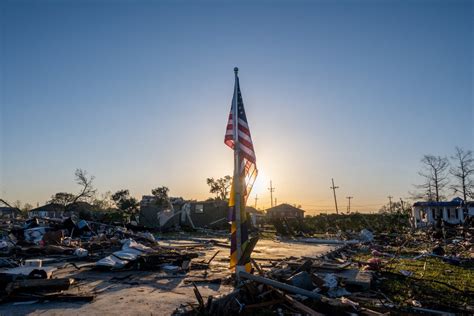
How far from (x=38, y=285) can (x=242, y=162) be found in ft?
17.3

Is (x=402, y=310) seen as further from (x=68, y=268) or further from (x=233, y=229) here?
(x=68, y=268)

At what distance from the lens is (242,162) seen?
28.7 feet

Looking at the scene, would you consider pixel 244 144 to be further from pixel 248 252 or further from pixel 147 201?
pixel 147 201

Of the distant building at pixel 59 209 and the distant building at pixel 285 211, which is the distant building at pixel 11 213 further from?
the distant building at pixel 285 211

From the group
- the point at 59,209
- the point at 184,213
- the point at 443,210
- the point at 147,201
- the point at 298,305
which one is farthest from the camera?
the point at 59,209

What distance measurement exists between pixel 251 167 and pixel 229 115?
1588mm

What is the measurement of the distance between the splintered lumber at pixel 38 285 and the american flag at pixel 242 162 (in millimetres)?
3825

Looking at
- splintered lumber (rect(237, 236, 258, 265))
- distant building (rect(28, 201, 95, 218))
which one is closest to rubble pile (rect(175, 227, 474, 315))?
splintered lumber (rect(237, 236, 258, 265))

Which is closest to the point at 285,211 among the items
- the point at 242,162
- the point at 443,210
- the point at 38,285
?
the point at 443,210

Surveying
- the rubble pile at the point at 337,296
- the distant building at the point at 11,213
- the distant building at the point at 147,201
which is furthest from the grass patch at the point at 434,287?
the distant building at the point at 147,201

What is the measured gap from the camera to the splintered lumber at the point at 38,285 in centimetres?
700

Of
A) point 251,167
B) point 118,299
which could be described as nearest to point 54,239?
point 118,299

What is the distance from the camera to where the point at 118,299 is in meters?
7.19

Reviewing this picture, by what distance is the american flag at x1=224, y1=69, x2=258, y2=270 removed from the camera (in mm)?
8414
